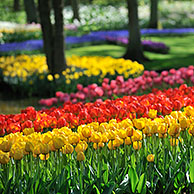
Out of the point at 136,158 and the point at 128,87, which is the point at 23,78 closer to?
the point at 128,87

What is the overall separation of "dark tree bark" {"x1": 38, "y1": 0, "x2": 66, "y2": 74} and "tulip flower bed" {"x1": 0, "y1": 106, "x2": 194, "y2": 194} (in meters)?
7.13

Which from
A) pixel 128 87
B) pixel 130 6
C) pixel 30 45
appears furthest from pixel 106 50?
pixel 128 87

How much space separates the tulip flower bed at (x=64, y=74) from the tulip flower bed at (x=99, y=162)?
5.99 metres

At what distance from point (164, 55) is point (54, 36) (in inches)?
330

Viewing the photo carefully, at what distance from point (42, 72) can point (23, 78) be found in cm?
53

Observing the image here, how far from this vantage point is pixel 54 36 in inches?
424

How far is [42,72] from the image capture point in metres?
11.1

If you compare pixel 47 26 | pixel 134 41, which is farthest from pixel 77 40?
pixel 47 26

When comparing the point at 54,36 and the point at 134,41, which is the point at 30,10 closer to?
the point at 134,41

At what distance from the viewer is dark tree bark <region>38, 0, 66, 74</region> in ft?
34.5

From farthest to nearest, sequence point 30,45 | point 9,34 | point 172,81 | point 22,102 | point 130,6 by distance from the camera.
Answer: point 9,34
point 30,45
point 130,6
point 22,102
point 172,81

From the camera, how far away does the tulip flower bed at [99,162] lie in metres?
3.21

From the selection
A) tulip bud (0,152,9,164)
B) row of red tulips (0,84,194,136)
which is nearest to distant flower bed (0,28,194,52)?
row of red tulips (0,84,194,136)

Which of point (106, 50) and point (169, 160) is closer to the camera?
point (169, 160)
